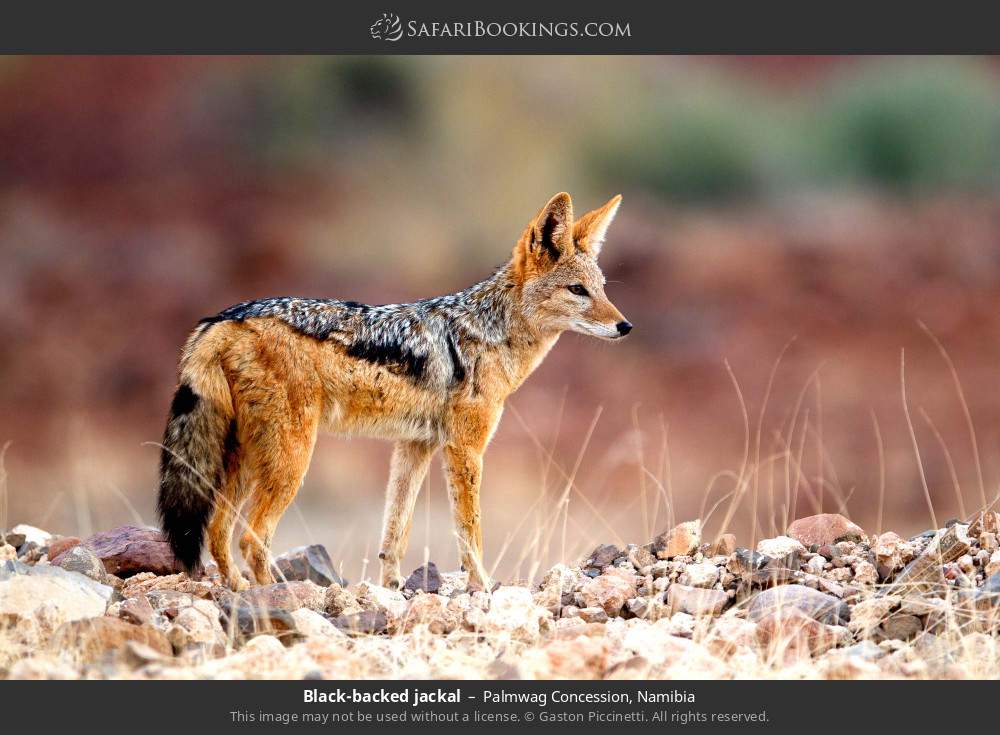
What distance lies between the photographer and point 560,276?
10.2m

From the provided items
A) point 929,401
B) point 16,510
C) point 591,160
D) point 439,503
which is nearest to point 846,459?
point 929,401

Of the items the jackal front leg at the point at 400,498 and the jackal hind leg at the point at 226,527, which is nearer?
the jackal hind leg at the point at 226,527

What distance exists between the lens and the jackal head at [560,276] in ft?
33.1

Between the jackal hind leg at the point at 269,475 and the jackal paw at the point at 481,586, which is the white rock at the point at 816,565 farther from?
the jackal hind leg at the point at 269,475

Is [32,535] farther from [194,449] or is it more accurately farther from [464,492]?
[464,492]

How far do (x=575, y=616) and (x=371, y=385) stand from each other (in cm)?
250

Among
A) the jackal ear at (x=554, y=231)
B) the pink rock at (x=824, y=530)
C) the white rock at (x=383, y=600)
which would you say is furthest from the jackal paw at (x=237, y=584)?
the pink rock at (x=824, y=530)

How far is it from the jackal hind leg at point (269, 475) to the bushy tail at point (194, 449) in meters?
0.27

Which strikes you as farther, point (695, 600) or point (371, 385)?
point (371, 385)

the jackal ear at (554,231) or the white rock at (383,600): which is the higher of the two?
the jackal ear at (554,231)

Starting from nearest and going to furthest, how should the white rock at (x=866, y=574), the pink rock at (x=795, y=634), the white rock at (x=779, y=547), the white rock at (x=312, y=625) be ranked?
the pink rock at (x=795, y=634) → the white rock at (x=312, y=625) → the white rock at (x=866, y=574) → the white rock at (x=779, y=547)

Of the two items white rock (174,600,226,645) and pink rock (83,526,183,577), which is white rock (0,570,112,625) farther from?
→ pink rock (83,526,183,577)

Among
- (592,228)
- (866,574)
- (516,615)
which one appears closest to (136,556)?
(516,615)

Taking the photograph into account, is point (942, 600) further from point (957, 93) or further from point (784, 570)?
point (957, 93)
